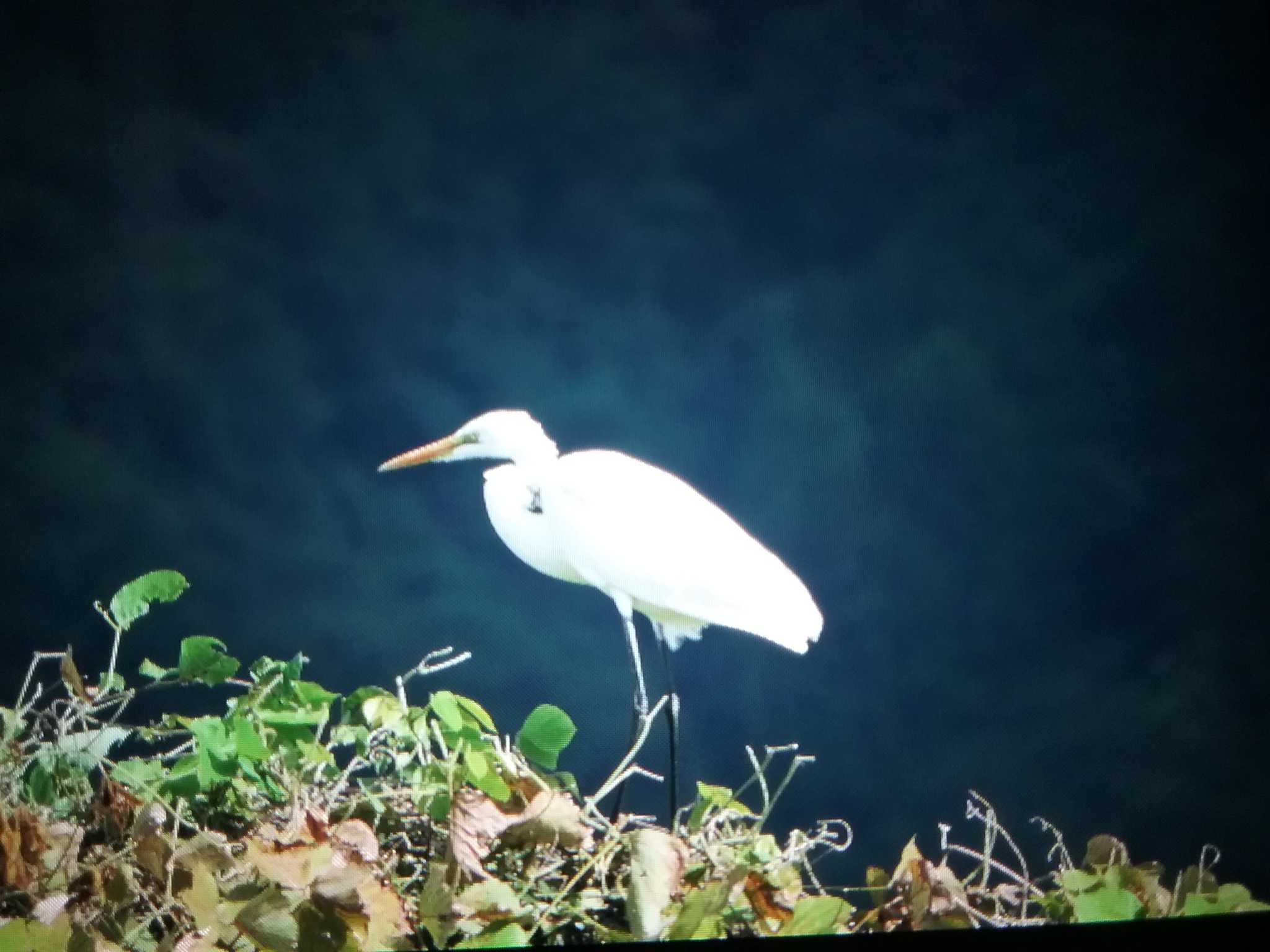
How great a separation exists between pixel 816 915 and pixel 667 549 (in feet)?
1.91

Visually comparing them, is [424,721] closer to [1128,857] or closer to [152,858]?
[152,858]

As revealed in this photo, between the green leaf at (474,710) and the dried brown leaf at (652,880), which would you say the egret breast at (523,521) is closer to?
the green leaf at (474,710)

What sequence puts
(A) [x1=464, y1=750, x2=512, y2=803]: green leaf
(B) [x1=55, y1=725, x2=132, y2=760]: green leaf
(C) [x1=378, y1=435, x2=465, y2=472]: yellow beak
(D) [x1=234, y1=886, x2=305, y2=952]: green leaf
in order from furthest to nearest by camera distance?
(C) [x1=378, y1=435, x2=465, y2=472]: yellow beak → (B) [x1=55, y1=725, x2=132, y2=760]: green leaf → (A) [x1=464, y1=750, x2=512, y2=803]: green leaf → (D) [x1=234, y1=886, x2=305, y2=952]: green leaf

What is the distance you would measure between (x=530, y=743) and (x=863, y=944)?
1.41ft


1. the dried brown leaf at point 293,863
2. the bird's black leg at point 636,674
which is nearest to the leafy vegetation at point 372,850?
the dried brown leaf at point 293,863

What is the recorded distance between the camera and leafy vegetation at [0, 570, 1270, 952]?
36.8 inches

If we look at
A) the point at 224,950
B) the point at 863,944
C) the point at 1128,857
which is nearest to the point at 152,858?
the point at 224,950

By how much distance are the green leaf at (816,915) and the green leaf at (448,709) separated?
1.18ft

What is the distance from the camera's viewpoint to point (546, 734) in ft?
3.62

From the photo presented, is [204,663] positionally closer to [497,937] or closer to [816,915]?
[497,937]

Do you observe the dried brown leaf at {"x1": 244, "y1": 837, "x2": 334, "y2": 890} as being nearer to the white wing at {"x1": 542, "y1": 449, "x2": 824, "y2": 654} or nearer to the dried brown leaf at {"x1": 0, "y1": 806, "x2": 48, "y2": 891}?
the dried brown leaf at {"x1": 0, "y1": 806, "x2": 48, "y2": 891}

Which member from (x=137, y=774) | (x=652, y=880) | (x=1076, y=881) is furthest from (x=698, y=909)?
(x=137, y=774)

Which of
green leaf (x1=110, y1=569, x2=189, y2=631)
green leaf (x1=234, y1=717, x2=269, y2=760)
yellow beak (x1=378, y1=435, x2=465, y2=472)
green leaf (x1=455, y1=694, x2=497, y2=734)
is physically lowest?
green leaf (x1=234, y1=717, x2=269, y2=760)

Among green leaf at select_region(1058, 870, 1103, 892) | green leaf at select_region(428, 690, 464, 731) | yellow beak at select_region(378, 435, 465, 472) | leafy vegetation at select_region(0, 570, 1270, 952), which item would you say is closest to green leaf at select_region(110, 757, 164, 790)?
leafy vegetation at select_region(0, 570, 1270, 952)
